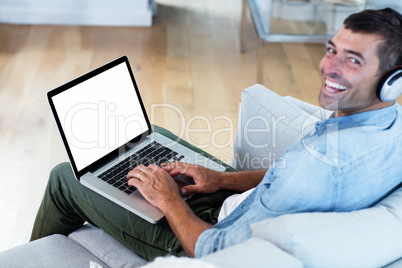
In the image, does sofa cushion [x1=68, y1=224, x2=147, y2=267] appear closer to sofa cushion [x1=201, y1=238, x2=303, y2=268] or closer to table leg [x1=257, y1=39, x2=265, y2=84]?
sofa cushion [x1=201, y1=238, x2=303, y2=268]

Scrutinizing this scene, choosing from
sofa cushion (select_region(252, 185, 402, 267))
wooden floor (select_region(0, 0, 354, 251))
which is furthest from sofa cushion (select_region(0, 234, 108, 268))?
wooden floor (select_region(0, 0, 354, 251))

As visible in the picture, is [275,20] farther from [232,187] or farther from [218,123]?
[232,187]

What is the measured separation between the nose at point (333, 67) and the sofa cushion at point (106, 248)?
2.19 ft

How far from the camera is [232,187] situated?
1.50 meters

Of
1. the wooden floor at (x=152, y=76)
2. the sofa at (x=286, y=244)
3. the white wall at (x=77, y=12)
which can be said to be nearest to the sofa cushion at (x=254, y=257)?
the sofa at (x=286, y=244)

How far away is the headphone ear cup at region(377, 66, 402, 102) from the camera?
42.2 inches

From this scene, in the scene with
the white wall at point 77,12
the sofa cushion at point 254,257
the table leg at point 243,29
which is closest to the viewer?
the sofa cushion at point 254,257

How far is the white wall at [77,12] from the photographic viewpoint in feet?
12.4

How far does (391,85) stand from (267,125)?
1.72 feet

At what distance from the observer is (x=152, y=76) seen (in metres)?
3.22

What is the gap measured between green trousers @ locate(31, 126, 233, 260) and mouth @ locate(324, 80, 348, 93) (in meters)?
0.47

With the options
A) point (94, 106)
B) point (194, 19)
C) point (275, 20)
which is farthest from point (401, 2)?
point (94, 106)

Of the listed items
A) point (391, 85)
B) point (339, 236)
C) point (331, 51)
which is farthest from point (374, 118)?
point (339, 236)

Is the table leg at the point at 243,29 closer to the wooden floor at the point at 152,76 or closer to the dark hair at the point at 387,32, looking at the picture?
the wooden floor at the point at 152,76
